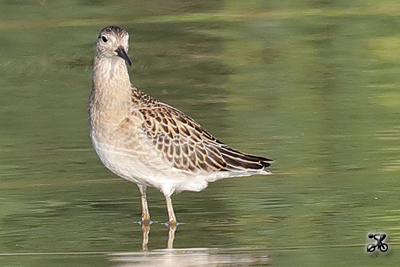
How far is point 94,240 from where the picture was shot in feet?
37.6

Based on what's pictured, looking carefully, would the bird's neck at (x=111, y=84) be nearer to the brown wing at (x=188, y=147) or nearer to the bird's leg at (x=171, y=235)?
the brown wing at (x=188, y=147)

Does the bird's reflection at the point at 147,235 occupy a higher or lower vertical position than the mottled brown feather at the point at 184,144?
lower

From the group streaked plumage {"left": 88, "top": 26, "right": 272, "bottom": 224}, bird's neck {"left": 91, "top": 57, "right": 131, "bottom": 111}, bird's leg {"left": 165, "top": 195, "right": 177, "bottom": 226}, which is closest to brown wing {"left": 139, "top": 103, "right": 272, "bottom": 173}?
streaked plumage {"left": 88, "top": 26, "right": 272, "bottom": 224}

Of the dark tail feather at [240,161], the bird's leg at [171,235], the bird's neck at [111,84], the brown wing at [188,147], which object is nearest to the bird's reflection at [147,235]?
the bird's leg at [171,235]

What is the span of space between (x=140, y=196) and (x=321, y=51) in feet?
27.5

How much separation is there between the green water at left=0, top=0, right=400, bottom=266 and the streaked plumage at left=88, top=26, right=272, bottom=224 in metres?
0.43

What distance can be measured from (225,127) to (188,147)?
11.9ft

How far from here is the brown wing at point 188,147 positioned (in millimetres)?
12117

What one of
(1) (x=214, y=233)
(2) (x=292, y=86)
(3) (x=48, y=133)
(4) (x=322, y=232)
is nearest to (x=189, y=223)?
(1) (x=214, y=233)

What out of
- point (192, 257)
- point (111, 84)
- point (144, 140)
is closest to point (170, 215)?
point (144, 140)

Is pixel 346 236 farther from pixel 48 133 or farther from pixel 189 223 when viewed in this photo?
pixel 48 133

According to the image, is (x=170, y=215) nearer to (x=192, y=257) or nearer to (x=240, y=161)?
(x=240, y=161)

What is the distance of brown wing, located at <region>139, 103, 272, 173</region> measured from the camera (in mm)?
12117

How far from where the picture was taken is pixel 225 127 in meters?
16.0
